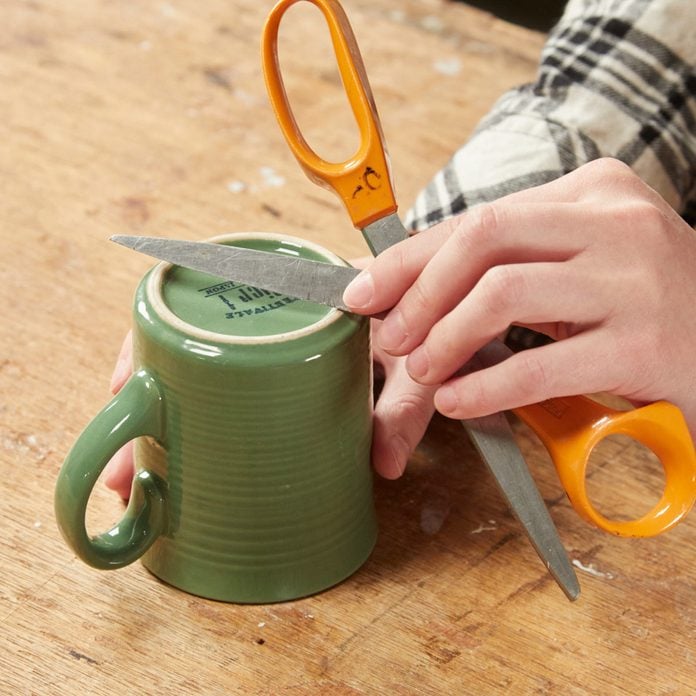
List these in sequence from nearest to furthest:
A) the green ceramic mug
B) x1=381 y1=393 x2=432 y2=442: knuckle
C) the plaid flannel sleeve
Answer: the green ceramic mug → x1=381 y1=393 x2=432 y2=442: knuckle → the plaid flannel sleeve

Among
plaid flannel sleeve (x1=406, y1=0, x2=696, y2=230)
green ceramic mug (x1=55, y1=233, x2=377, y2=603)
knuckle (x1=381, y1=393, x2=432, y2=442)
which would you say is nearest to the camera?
green ceramic mug (x1=55, y1=233, x2=377, y2=603)

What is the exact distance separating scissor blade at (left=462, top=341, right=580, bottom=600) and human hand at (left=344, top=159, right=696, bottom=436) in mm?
21

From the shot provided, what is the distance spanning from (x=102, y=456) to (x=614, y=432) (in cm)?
23

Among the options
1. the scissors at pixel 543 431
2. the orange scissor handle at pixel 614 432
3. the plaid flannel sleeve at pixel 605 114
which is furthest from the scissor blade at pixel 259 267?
the plaid flannel sleeve at pixel 605 114

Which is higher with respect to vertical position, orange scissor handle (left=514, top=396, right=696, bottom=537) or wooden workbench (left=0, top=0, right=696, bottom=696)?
orange scissor handle (left=514, top=396, right=696, bottom=537)

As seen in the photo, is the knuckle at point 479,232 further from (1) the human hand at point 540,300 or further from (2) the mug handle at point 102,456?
(2) the mug handle at point 102,456

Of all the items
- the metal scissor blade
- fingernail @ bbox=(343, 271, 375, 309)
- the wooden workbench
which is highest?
fingernail @ bbox=(343, 271, 375, 309)

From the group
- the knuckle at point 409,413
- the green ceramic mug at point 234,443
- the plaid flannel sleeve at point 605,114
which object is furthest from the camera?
the plaid flannel sleeve at point 605,114

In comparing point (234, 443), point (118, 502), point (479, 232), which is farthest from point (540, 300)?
point (118, 502)

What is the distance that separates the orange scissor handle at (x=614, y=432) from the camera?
50 centimetres

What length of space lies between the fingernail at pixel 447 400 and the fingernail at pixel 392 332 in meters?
0.03

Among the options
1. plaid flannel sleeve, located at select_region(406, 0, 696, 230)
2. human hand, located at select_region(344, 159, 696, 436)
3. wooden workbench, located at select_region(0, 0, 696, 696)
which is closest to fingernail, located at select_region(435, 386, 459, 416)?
human hand, located at select_region(344, 159, 696, 436)

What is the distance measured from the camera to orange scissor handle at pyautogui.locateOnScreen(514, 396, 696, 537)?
0.50 metres

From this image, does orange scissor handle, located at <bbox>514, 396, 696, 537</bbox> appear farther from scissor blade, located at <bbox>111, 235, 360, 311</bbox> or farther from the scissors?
scissor blade, located at <bbox>111, 235, 360, 311</bbox>
